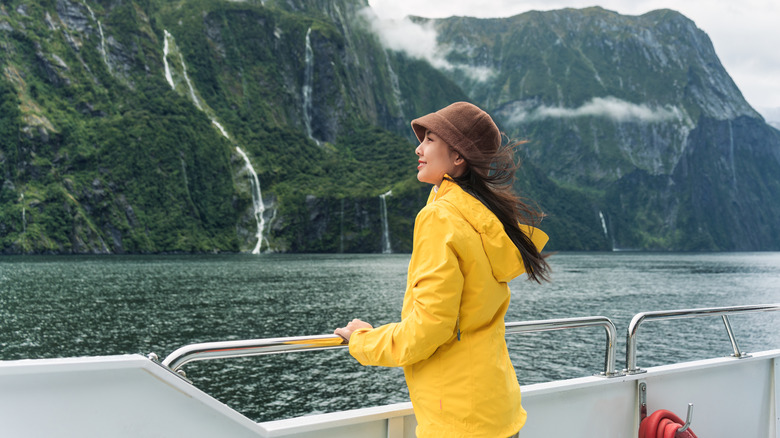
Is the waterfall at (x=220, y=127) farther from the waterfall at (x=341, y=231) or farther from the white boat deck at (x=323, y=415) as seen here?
the white boat deck at (x=323, y=415)

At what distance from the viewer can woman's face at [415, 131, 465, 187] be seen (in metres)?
1.97

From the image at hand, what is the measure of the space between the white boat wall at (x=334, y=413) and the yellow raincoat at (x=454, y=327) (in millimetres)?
456

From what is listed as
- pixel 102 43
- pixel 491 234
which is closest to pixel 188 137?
pixel 102 43

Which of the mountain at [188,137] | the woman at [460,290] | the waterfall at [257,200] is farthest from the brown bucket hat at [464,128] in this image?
the waterfall at [257,200]

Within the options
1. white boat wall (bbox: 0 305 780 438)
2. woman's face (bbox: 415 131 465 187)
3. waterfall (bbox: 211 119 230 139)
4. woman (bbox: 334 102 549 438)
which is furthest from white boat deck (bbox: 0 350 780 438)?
waterfall (bbox: 211 119 230 139)

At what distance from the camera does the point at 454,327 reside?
172 centimetres

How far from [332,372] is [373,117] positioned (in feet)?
555

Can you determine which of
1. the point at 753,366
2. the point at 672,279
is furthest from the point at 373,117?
the point at 753,366

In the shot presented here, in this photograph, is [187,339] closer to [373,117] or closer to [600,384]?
[600,384]

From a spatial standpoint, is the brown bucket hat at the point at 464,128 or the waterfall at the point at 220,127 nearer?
the brown bucket hat at the point at 464,128

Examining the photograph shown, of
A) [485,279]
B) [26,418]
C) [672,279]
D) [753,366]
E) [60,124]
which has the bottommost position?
[672,279]

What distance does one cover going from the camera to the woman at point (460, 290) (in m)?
1.69

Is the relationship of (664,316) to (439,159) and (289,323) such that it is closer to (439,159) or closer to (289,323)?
(439,159)

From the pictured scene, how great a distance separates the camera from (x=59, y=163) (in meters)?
108
